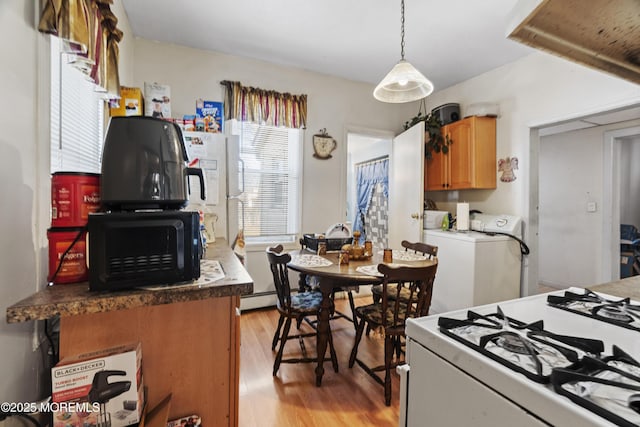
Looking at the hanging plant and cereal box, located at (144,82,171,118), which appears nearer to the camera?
cereal box, located at (144,82,171,118)

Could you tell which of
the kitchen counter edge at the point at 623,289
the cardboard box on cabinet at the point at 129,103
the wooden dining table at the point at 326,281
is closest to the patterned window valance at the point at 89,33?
the cardboard box on cabinet at the point at 129,103

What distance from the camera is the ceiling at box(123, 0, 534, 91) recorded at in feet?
7.36

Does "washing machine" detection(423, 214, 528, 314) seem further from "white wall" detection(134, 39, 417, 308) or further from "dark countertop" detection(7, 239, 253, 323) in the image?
"dark countertop" detection(7, 239, 253, 323)

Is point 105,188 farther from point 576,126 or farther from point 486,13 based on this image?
point 576,126

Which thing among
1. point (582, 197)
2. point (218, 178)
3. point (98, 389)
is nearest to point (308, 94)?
point (218, 178)

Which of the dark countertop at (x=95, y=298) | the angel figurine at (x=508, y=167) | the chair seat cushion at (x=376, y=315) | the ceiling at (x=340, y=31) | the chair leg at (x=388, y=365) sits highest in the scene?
the ceiling at (x=340, y=31)

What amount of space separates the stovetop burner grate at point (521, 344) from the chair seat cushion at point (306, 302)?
140cm

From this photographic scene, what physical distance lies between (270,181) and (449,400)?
9.65 feet

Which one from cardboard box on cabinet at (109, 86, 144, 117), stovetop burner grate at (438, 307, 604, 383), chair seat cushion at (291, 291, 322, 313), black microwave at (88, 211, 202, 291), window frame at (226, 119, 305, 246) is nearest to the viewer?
stovetop burner grate at (438, 307, 604, 383)

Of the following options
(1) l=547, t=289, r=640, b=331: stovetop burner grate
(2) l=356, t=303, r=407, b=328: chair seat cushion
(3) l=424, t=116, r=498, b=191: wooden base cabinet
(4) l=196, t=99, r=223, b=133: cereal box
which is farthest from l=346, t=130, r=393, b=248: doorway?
(1) l=547, t=289, r=640, b=331: stovetop burner grate

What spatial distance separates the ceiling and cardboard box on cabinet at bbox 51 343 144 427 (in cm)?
247

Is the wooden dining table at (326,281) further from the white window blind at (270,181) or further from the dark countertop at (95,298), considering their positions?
the white window blind at (270,181)

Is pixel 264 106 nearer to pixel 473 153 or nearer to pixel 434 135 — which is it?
pixel 434 135

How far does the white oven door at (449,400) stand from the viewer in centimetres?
52
